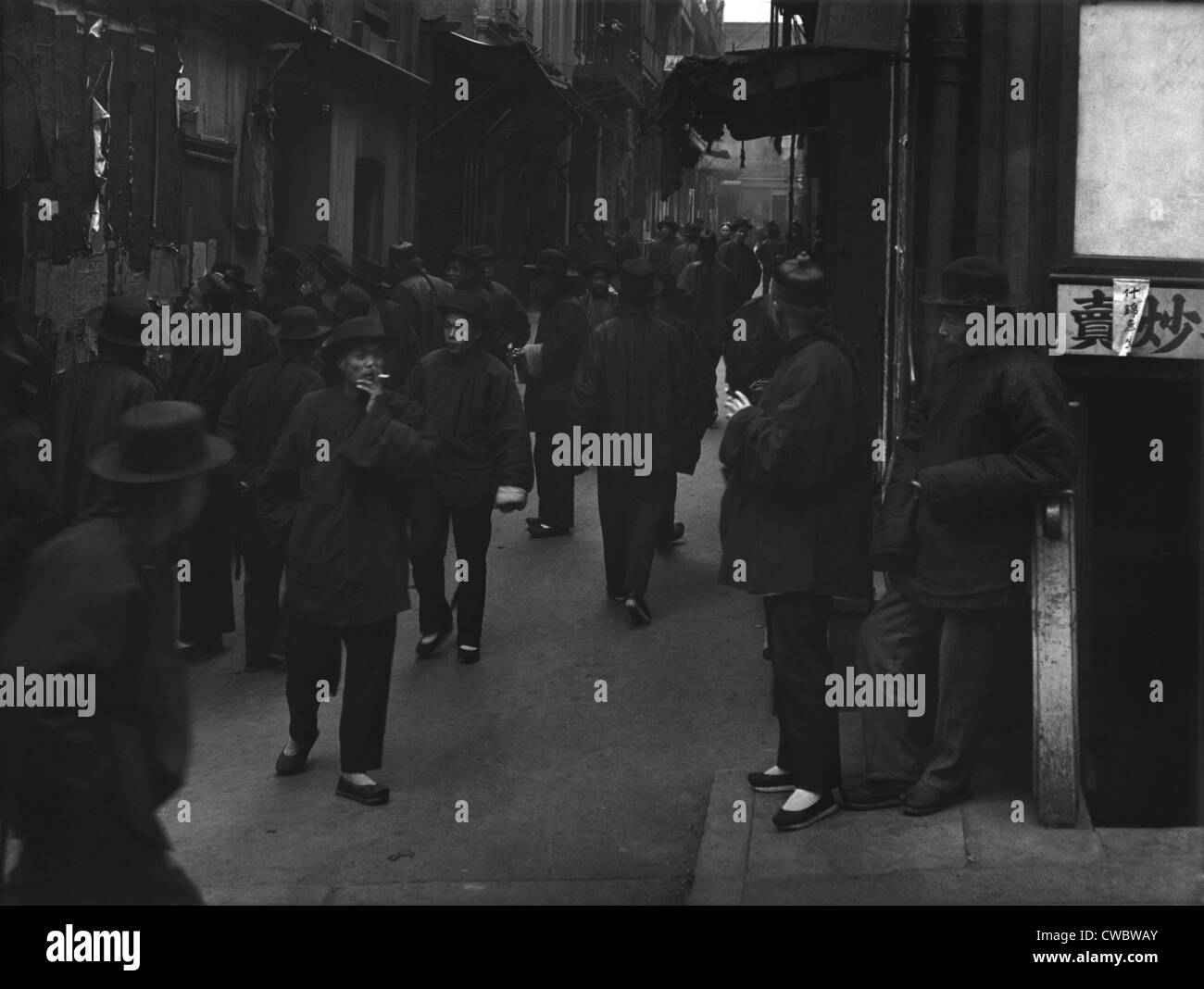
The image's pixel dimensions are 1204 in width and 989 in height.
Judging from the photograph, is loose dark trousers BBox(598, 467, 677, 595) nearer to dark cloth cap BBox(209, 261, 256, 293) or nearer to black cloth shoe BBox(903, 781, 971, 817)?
dark cloth cap BBox(209, 261, 256, 293)

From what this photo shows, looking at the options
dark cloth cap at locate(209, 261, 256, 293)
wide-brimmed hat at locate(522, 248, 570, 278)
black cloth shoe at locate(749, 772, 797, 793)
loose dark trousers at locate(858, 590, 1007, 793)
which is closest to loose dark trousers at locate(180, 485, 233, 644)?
dark cloth cap at locate(209, 261, 256, 293)

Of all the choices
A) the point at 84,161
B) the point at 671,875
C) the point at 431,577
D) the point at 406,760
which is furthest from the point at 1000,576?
the point at 84,161

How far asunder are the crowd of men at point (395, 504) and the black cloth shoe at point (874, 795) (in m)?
0.01

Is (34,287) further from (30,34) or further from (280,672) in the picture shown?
(280,672)

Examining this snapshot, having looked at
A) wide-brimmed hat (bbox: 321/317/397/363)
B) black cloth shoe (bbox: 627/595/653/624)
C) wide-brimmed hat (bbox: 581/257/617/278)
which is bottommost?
black cloth shoe (bbox: 627/595/653/624)

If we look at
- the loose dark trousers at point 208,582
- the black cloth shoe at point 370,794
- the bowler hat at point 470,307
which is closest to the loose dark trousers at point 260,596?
the loose dark trousers at point 208,582

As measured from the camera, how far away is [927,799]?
6090mm

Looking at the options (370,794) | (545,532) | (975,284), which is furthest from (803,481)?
(545,532)

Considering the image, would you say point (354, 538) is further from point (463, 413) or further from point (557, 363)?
point (557, 363)

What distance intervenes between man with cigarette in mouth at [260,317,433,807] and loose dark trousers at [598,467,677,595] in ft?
8.60

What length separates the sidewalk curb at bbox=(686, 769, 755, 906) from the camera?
5504mm

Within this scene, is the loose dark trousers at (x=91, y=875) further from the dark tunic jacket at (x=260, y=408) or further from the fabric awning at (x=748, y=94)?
the fabric awning at (x=748, y=94)

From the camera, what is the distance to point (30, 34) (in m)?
11.7

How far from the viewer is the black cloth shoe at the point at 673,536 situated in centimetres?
1110
